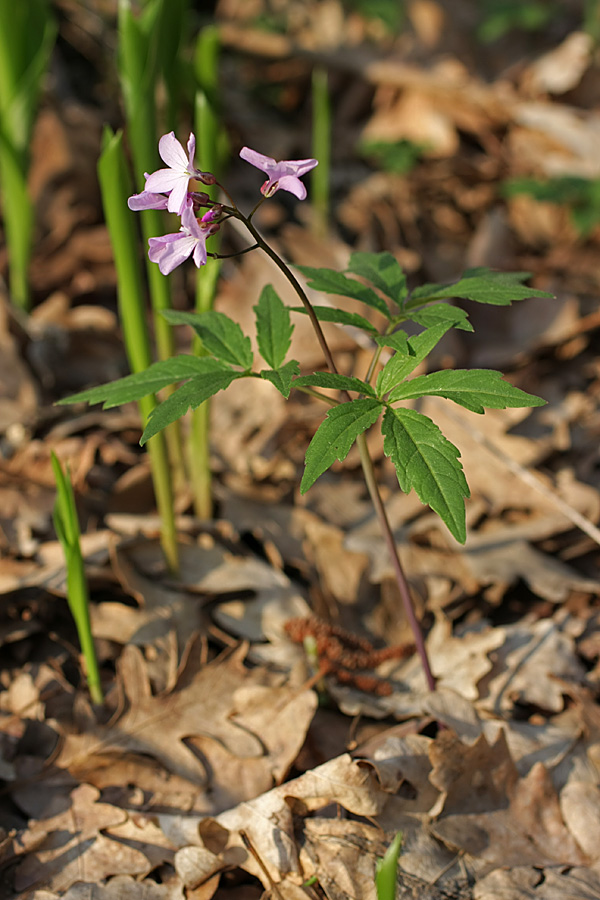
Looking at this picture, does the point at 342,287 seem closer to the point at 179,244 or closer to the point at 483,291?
the point at 483,291

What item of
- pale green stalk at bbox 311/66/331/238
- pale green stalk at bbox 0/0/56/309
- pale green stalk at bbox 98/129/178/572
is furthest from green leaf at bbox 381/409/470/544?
pale green stalk at bbox 311/66/331/238

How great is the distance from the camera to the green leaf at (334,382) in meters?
1.01

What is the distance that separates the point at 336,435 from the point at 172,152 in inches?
16.9

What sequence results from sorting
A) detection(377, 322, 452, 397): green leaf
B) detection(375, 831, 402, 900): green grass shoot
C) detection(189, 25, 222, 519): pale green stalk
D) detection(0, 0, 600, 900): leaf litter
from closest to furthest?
detection(375, 831, 402, 900): green grass shoot < detection(377, 322, 452, 397): green leaf < detection(0, 0, 600, 900): leaf litter < detection(189, 25, 222, 519): pale green stalk

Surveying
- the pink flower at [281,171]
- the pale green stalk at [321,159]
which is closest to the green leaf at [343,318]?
the pink flower at [281,171]

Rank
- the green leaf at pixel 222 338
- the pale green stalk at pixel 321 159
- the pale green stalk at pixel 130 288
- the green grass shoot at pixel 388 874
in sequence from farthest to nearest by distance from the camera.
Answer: the pale green stalk at pixel 321 159
the pale green stalk at pixel 130 288
the green leaf at pixel 222 338
the green grass shoot at pixel 388 874

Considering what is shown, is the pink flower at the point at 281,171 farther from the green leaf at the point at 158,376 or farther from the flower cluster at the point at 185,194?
the green leaf at the point at 158,376

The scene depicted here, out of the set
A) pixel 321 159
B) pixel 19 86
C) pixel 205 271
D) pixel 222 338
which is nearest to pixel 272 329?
pixel 222 338

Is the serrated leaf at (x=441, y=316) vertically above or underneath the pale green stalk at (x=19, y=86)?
underneath

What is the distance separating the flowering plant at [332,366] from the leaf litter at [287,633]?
1.86 ft

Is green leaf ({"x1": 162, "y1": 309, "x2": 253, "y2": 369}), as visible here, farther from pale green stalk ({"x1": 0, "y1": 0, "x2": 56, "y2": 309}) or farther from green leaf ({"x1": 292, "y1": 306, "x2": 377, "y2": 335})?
pale green stalk ({"x1": 0, "y1": 0, "x2": 56, "y2": 309})

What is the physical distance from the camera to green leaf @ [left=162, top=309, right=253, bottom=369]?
117 centimetres

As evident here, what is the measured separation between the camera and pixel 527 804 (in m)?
1.36

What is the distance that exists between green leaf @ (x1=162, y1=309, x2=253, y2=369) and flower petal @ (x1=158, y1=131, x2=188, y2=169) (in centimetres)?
28
